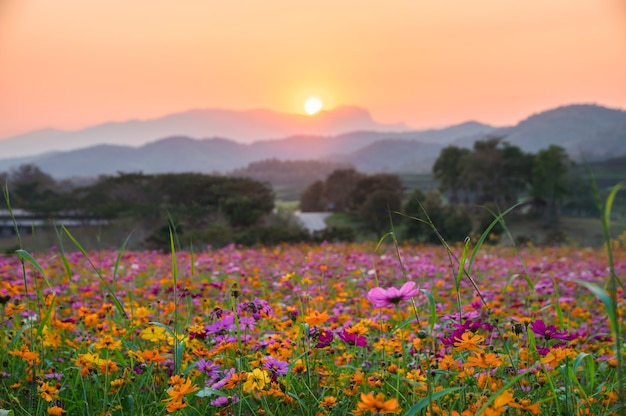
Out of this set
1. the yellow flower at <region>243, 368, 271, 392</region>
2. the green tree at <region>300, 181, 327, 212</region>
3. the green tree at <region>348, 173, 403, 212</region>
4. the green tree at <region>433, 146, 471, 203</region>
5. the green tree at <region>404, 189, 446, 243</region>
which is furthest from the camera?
the green tree at <region>433, 146, 471, 203</region>

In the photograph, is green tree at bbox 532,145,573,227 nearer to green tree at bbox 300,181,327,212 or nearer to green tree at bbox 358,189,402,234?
green tree at bbox 300,181,327,212

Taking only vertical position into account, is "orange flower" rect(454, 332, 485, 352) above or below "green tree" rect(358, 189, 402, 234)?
above

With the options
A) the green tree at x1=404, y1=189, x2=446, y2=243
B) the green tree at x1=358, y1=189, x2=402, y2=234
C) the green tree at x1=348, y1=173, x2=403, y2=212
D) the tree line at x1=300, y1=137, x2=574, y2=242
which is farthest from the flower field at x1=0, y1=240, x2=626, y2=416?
the tree line at x1=300, y1=137, x2=574, y2=242

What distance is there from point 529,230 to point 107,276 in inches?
912

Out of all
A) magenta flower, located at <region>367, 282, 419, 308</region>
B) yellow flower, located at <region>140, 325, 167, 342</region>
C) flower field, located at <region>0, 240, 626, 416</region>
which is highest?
magenta flower, located at <region>367, 282, 419, 308</region>

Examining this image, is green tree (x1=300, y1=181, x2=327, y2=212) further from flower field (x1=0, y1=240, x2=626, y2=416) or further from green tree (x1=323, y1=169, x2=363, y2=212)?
flower field (x1=0, y1=240, x2=626, y2=416)

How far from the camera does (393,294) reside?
1.53m

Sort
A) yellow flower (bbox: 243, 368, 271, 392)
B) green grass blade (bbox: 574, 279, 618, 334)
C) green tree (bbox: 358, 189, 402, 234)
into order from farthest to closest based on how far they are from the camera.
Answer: green tree (bbox: 358, 189, 402, 234), yellow flower (bbox: 243, 368, 271, 392), green grass blade (bbox: 574, 279, 618, 334)

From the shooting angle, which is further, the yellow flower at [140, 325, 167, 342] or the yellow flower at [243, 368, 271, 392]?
the yellow flower at [140, 325, 167, 342]

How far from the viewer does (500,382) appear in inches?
80.5

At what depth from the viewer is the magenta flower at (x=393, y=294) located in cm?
151

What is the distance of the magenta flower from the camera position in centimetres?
151

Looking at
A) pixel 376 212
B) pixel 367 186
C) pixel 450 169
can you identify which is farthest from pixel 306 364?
pixel 450 169

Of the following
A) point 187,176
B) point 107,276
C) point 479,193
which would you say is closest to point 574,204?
point 479,193
